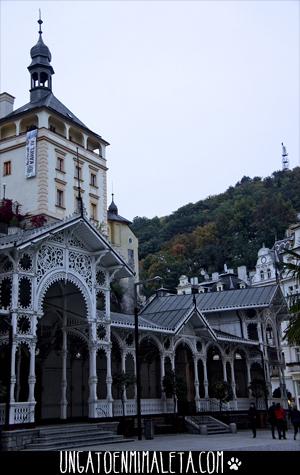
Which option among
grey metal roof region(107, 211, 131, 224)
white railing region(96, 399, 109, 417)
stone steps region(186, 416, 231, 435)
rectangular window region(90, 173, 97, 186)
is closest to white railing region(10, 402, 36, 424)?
white railing region(96, 399, 109, 417)

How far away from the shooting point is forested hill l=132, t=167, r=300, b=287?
323 ft

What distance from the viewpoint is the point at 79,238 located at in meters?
24.7

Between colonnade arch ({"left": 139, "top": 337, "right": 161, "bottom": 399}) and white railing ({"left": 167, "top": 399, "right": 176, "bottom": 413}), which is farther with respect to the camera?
colonnade arch ({"left": 139, "top": 337, "right": 161, "bottom": 399})

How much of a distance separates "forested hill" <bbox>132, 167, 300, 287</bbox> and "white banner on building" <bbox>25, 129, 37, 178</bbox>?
46702 mm

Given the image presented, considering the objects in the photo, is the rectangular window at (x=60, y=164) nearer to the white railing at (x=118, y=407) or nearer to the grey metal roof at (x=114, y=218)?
the grey metal roof at (x=114, y=218)

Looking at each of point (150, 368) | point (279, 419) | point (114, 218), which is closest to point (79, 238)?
point (150, 368)

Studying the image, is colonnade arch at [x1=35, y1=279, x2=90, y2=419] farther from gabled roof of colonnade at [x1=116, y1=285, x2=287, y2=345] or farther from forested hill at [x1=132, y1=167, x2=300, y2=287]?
forested hill at [x1=132, y1=167, x2=300, y2=287]

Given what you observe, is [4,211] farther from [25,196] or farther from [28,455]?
[28,455]

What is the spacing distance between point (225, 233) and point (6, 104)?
2359 inches


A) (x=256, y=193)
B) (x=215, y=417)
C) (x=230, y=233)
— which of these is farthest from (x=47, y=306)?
(x=256, y=193)

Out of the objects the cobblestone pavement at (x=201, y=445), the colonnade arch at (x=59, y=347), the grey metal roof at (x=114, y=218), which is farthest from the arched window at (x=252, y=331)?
the grey metal roof at (x=114, y=218)

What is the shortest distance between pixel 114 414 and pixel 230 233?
80195 millimetres

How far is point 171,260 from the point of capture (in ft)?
325

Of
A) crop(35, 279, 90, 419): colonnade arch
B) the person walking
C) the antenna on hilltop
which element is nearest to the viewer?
the person walking
